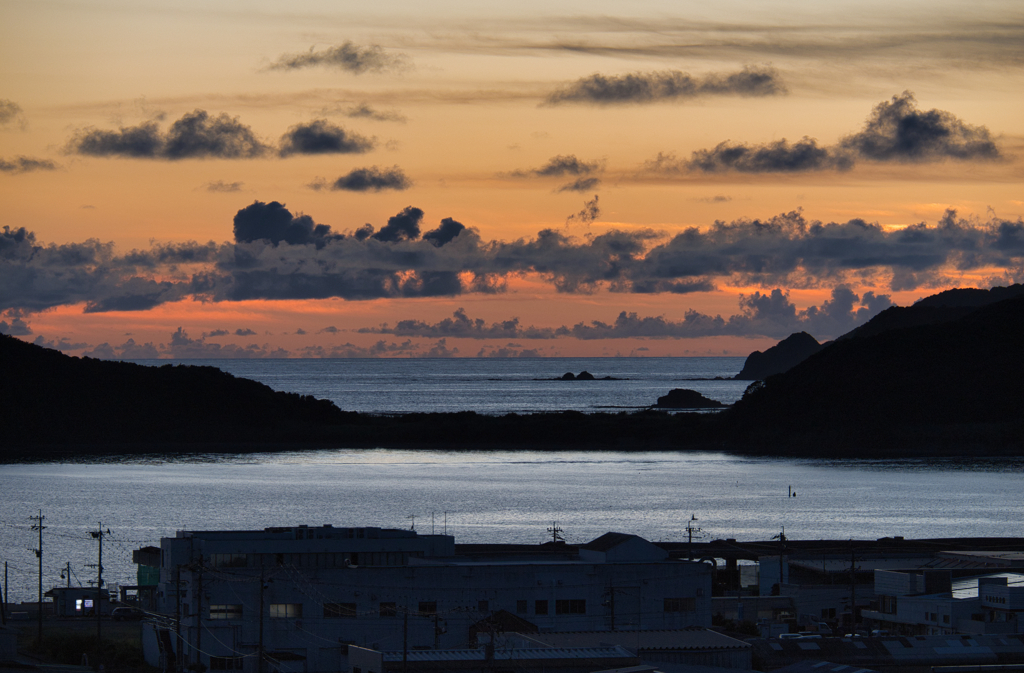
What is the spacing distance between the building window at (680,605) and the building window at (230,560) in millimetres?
17809

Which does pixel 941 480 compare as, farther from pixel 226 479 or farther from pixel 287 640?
pixel 287 640

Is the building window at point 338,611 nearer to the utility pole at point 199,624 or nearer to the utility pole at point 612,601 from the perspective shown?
the utility pole at point 199,624

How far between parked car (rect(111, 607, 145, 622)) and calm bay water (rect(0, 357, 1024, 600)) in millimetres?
14707

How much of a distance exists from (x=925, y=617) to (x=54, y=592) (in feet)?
142

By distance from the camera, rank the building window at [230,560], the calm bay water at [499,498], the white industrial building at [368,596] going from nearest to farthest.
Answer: the white industrial building at [368,596] < the building window at [230,560] < the calm bay water at [499,498]

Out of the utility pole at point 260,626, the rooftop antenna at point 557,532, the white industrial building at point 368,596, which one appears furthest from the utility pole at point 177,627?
the rooftop antenna at point 557,532

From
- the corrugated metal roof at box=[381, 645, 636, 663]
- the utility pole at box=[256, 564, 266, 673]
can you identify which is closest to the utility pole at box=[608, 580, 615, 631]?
the corrugated metal roof at box=[381, 645, 636, 663]

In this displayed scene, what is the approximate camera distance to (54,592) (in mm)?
65938

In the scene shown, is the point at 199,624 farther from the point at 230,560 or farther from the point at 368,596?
the point at 368,596

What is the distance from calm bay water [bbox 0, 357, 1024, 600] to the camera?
104m

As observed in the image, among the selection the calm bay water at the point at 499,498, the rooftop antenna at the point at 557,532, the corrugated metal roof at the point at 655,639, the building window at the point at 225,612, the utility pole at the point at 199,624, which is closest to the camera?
the corrugated metal roof at the point at 655,639

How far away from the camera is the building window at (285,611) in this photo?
49.6m

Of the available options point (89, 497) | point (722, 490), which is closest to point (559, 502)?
point (722, 490)

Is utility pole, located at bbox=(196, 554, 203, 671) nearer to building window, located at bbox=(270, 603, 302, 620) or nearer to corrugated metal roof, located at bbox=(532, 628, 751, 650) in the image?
building window, located at bbox=(270, 603, 302, 620)
